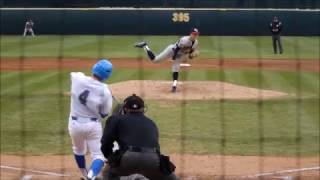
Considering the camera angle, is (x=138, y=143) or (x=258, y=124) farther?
(x=258, y=124)

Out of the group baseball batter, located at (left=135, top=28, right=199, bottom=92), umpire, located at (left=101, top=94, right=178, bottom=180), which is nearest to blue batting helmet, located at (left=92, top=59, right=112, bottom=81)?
umpire, located at (left=101, top=94, right=178, bottom=180)

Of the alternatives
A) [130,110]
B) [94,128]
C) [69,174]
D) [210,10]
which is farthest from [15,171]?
[210,10]

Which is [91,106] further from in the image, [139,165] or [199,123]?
[199,123]

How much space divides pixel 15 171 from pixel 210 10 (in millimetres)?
15321

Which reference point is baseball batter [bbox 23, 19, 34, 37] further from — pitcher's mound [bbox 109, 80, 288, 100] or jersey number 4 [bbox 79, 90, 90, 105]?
jersey number 4 [bbox 79, 90, 90, 105]

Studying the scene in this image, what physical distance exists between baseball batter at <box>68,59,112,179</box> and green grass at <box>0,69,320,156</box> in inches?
80.3

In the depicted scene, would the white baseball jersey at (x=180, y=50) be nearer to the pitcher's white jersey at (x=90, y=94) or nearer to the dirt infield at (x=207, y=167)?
the dirt infield at (x=207, y=167)

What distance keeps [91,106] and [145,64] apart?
12371 mm

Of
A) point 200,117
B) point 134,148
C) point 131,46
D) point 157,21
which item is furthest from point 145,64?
point 134,148

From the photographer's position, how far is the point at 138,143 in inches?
150

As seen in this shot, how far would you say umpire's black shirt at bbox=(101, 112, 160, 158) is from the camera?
12.6 ft

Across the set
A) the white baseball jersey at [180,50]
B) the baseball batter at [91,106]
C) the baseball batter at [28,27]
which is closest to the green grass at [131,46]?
the baseball batter at [28,27]

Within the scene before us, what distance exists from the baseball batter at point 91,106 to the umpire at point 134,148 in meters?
1.14
